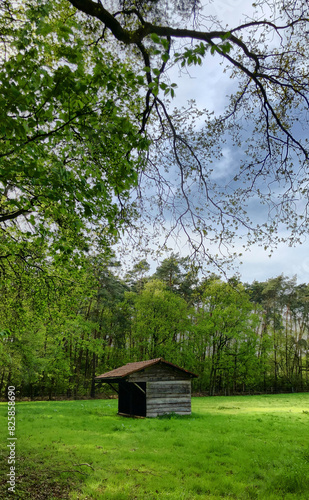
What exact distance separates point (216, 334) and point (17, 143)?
163ft

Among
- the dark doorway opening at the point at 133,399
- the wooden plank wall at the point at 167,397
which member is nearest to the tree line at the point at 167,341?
the dark doorway opening at the point at 133,399

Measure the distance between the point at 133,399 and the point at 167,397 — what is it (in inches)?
109

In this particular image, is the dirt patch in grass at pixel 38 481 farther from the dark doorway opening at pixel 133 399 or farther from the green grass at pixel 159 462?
the dark doorway opening at pixel 133 399

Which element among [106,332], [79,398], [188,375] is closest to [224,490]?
[188,375]

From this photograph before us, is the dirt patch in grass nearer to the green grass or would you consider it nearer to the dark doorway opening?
the green grass

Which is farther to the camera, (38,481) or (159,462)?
(159,462)

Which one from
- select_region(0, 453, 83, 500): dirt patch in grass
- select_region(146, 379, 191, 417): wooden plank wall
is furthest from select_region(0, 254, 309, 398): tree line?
select_region(0, 453, 83, 500): dirt patch in grass

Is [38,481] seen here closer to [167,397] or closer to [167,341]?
[167,397]

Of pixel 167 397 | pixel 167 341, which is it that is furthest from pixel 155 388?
pixel 167 341

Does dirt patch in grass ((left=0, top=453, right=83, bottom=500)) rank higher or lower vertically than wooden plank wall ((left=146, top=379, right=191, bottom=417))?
higher

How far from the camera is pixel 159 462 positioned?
31.8ft

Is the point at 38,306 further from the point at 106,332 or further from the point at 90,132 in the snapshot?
the point at 106,332

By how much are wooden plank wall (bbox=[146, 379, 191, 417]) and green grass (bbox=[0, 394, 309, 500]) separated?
15.2 feet

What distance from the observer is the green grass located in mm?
7281
